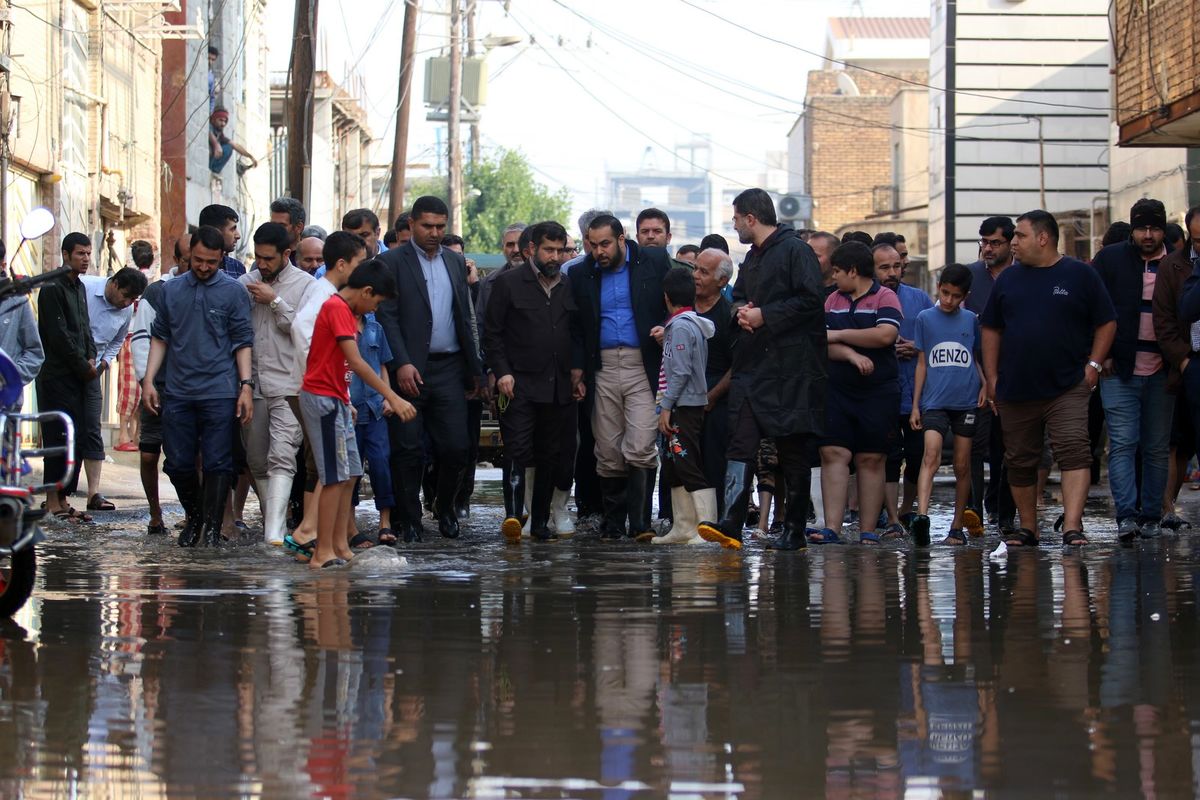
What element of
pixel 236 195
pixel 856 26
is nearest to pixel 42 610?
pixel 236 195

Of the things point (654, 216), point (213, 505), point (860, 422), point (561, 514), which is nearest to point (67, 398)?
point (213, 505)

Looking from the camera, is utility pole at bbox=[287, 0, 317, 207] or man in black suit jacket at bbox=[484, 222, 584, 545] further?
utility pole at bbox=[287, 0, 317, 207]

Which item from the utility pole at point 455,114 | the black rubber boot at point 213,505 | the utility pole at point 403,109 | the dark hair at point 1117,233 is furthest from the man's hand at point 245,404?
the utility pole at point 455,114

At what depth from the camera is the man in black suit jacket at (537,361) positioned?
11.5m

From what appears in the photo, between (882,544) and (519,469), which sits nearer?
(882,544)

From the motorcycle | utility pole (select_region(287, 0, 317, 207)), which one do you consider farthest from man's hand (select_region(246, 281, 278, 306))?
utility pole (select_region(287, 0, 317, 207))

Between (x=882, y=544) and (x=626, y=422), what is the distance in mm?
1726

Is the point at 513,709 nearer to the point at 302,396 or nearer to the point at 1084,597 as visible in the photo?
the point at 1084,597

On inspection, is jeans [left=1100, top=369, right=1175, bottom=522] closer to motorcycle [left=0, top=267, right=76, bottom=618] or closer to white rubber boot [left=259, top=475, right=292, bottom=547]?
white rubber boot [left=259, top=475, right=292, bottom=547]

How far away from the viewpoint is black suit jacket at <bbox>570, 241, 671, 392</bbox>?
1136 centimetres

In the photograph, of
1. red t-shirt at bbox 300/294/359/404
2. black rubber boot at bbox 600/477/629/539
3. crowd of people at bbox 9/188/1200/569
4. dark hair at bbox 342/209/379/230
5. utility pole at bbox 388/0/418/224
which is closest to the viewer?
red t-shirt at bbox 300/294/359/404

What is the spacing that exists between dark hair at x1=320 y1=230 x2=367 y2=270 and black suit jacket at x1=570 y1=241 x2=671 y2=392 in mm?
1952

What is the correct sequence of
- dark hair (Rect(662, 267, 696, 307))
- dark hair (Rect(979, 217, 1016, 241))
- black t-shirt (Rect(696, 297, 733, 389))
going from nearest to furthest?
dark hair (Rect(662, 267, 696, 307)) < black t-shirt (Rect(696, 297, 733, 389)) < dark hair (Rect(979, 217, 1016, 241))

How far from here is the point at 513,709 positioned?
5391 mm
